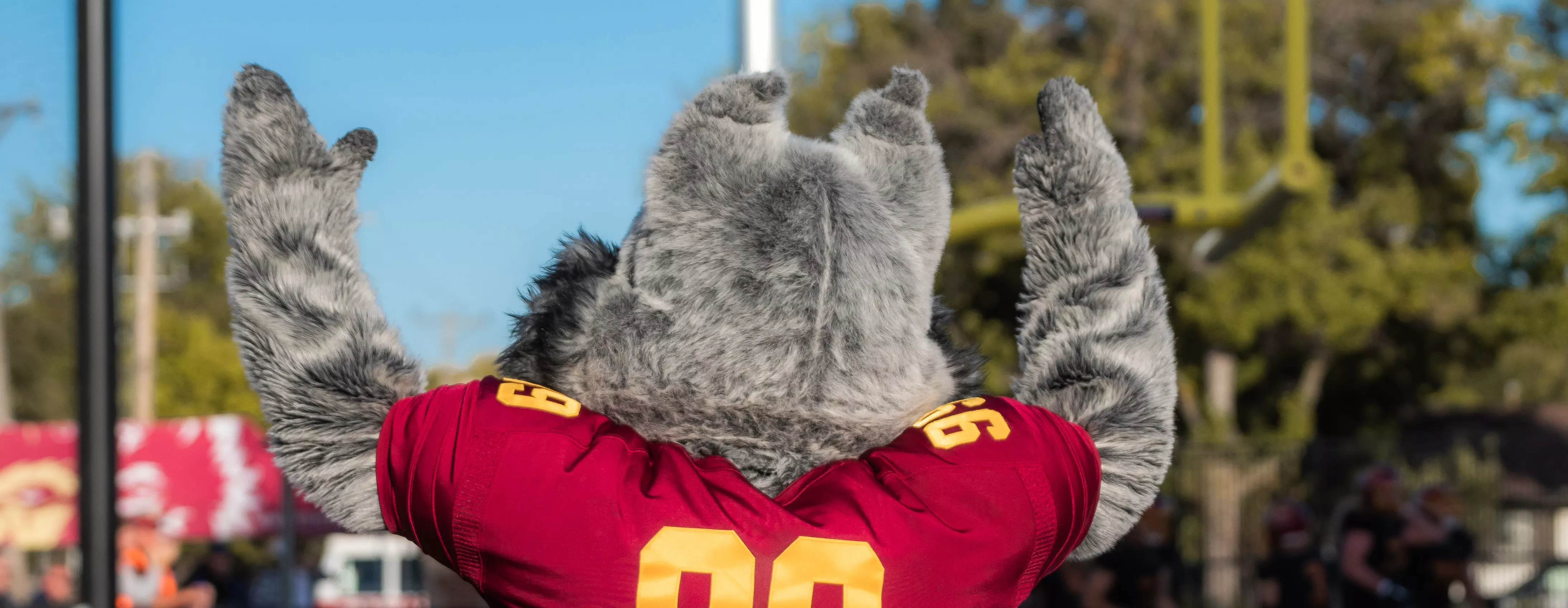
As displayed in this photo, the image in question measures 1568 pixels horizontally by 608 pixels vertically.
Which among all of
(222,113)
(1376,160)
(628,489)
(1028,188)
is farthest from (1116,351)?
(1376,160)

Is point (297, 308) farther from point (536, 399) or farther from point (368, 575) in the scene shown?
point (368, 575)

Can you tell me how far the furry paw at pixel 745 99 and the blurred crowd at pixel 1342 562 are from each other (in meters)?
5.66

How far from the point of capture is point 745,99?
1.69 m

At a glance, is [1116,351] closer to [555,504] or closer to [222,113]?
[555,504]

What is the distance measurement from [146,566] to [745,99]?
30.7 feet

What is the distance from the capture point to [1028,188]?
185 cm

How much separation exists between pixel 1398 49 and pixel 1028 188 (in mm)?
20981

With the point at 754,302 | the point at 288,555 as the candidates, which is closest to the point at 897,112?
the point at 754,302

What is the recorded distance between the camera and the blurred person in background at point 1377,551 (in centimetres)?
756

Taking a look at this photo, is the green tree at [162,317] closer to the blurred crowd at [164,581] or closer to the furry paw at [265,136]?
the furry paw at [265,136]

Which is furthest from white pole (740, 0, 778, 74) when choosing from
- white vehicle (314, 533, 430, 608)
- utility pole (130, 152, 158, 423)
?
utility pole (130, 152, 158, 423)

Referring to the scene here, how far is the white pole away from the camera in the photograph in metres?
2.10

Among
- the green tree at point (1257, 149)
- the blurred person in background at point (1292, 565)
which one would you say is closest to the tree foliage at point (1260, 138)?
the green tree at point (1257, 149)

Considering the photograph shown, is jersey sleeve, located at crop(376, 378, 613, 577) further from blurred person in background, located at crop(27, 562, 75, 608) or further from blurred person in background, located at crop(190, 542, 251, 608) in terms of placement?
blurred person in background, located at crop(190, 542, 251, 608)
